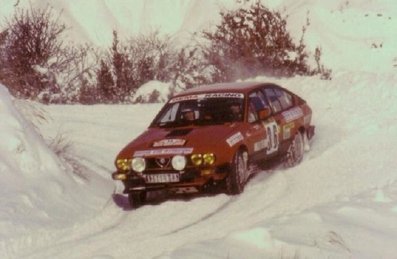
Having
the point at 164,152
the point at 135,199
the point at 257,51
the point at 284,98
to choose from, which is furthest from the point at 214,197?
the point at 257,51

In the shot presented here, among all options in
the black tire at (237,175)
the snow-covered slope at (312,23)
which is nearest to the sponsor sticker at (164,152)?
the black tire at (237,175)

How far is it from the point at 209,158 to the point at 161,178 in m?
0.60

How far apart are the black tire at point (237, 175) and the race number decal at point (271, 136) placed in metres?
0.87

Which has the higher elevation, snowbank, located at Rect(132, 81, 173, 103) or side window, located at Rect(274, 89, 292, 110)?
side window, located at Rect(274, 89, 292, 110)

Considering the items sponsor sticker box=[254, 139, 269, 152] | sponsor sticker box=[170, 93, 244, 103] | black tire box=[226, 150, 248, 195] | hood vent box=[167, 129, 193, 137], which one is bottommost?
black tire box=[226, 150, 248, 195]

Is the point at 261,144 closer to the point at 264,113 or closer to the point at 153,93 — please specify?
the point at 264,113

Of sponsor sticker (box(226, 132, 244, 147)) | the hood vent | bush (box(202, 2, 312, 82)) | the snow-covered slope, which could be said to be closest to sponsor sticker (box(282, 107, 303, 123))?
sponsor sticker (box(226, 132, 244, 147))

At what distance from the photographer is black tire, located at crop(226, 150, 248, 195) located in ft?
34.6

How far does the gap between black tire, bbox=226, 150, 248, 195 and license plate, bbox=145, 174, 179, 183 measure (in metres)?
0.63

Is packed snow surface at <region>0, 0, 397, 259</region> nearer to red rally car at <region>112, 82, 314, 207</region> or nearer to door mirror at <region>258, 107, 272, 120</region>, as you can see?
red rally car at <region>112, 82, 314, 207</region>

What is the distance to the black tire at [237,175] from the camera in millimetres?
10539

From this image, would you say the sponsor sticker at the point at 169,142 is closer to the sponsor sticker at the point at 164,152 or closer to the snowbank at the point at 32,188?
the sponsor sticker at the point at 164,152

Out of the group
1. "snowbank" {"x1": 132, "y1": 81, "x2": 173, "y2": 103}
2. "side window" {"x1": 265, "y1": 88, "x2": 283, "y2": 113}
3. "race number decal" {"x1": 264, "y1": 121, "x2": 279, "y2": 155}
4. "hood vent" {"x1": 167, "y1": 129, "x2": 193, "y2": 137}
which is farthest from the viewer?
"snowbank" {"x1": 132, "y1": 81, "x2": 173, "y2": 103}

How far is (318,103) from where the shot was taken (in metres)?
17.2
